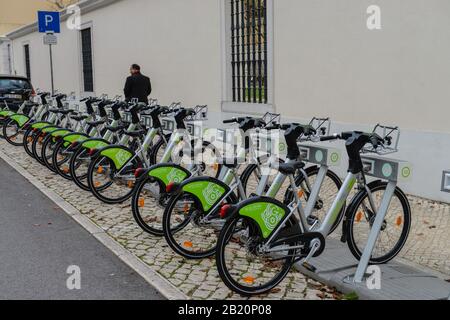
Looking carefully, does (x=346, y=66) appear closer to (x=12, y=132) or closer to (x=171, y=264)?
(x=171, y=264)

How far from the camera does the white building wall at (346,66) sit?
23.0ft

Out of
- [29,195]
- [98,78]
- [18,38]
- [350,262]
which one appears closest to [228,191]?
[350,262]

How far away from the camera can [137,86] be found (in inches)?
480

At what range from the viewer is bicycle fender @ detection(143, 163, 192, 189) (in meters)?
5.43

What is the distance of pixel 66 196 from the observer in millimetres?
7418

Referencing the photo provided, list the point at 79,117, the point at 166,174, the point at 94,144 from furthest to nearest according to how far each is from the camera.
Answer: the point at 79,117
the point at 94,144
the point at 166,174

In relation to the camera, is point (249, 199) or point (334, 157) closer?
point (249, 199)

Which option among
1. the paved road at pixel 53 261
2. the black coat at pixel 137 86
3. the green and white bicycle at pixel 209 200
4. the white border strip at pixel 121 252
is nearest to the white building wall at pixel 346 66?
the black coat at pixel 137 86

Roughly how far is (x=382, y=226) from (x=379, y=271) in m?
0.42

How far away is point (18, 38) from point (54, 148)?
23.1 metres

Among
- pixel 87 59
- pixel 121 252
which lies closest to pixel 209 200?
pixel 121 252

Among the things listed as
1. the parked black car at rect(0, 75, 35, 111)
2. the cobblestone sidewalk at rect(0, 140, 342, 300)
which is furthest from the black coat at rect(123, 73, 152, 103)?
the cobblestone sidewalk at rect(0, 140, 342, 300)

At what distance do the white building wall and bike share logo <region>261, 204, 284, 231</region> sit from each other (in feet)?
12.0

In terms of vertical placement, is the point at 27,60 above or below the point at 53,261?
above
